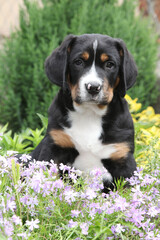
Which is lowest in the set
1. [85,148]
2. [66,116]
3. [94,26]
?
[85,148]

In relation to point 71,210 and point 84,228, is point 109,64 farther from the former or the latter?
point 84,228

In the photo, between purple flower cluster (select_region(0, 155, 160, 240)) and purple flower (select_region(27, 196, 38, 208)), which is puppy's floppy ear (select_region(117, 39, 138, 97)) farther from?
purple flower (select_region(27, 196, 38, 208))

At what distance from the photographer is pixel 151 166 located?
9.78 ft

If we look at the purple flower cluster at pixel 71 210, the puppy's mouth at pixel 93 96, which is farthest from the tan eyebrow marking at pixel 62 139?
the purple flower cluster at pixel 71 210

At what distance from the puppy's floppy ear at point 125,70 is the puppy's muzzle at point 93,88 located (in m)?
0.36

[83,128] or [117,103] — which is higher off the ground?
[117,103]

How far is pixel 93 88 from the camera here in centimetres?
298

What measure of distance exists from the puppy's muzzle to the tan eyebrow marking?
0.47 metres

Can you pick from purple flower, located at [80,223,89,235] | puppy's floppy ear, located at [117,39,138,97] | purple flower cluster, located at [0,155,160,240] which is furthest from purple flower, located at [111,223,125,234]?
puppy's floppy ear, located at [117,39,138,97]

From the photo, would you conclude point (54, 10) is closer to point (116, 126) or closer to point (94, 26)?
point (94, 26)

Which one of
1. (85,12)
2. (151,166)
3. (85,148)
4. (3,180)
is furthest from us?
(85,12)

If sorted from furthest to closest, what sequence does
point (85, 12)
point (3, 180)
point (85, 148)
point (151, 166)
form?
point (85, 12) → point (85, 148) → point (151, 166) → point (3, 180)

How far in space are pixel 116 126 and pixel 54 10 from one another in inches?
121

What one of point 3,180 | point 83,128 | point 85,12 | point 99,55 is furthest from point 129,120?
point 85,12
